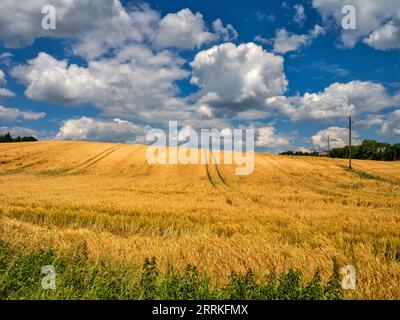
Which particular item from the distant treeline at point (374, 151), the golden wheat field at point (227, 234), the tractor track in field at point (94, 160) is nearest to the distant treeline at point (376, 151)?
the distant treeline at point (374, 151)

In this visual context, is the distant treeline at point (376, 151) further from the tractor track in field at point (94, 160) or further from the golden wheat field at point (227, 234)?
the golden wheat field at point (227, 234)

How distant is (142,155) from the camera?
55.1 meters

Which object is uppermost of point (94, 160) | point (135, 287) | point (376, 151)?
point (376, 151)

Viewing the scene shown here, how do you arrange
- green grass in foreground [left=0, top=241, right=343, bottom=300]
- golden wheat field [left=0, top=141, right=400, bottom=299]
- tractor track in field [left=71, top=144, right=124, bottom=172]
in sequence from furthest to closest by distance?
tractor track in field [left=71, top=144, right=124, bottom=172]
golden wheat field [left=0, top=141, right=400, bottom=299]
green grass in foreground [left=0, top=241, right=343, bottom=300]

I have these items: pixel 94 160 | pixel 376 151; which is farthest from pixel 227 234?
pixel 376 151

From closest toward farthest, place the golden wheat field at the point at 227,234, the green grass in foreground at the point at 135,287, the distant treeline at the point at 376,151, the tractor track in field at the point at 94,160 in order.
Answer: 1. the green grass in foreground at the point at 135,287
2. the golden wheat field at the point at 227,234
3. the tractor track in field at the point at 94,160
4. the distant treeline at the point at 376,151

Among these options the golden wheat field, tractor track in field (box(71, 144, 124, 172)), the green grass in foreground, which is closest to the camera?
the green grass in foreground

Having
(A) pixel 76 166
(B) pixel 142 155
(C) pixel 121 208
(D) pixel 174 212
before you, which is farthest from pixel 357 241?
(B) pixel 142 155

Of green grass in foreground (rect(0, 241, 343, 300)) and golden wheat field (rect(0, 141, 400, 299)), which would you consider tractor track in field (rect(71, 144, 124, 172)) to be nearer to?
golden wheat field (rect(0, 141, 400, 299))

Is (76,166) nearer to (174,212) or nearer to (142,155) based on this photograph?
(142,155)

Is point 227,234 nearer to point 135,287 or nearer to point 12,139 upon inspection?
point 135,287

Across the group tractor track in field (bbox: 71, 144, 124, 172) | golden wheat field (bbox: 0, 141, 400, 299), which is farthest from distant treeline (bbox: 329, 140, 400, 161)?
golden wheat field (bbox: 0, 141, 400, 299)
